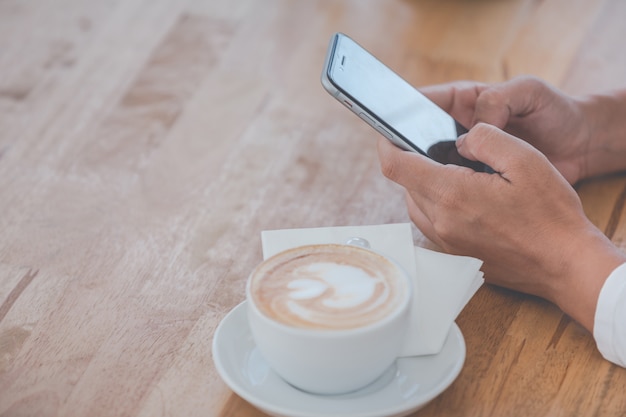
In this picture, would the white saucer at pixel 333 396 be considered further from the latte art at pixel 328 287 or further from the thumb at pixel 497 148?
the thumb at pixel 497 148

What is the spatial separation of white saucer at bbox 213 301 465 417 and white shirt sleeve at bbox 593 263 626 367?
14 cm

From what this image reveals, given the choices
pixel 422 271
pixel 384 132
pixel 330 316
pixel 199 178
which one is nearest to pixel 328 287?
pixel 330 316

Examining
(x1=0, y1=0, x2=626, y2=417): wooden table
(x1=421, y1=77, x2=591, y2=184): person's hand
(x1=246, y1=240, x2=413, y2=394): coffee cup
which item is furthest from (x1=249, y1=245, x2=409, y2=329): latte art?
(x1=421, y1=77, x2=591, y2=184): person's hand

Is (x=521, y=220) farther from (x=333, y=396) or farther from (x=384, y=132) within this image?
(x=333, y=396)

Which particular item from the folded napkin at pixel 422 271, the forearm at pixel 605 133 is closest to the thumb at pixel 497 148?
the folded napkin at pixel 422 271

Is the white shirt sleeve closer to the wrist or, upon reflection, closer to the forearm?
the wrist

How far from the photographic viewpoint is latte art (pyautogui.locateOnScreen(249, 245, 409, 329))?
692mm

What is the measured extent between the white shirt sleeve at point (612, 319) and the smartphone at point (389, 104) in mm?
215

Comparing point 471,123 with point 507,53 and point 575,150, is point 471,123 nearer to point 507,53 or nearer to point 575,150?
point 575,150

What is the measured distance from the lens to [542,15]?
5.11 feet

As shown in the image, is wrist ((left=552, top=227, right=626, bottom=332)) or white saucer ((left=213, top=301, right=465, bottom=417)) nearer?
white saucer ((left=213, top=301, right=465, bottom=417))

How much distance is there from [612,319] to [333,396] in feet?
0.88

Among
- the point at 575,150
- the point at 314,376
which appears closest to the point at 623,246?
the point at 575,150

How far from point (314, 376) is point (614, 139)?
0.60 metres
